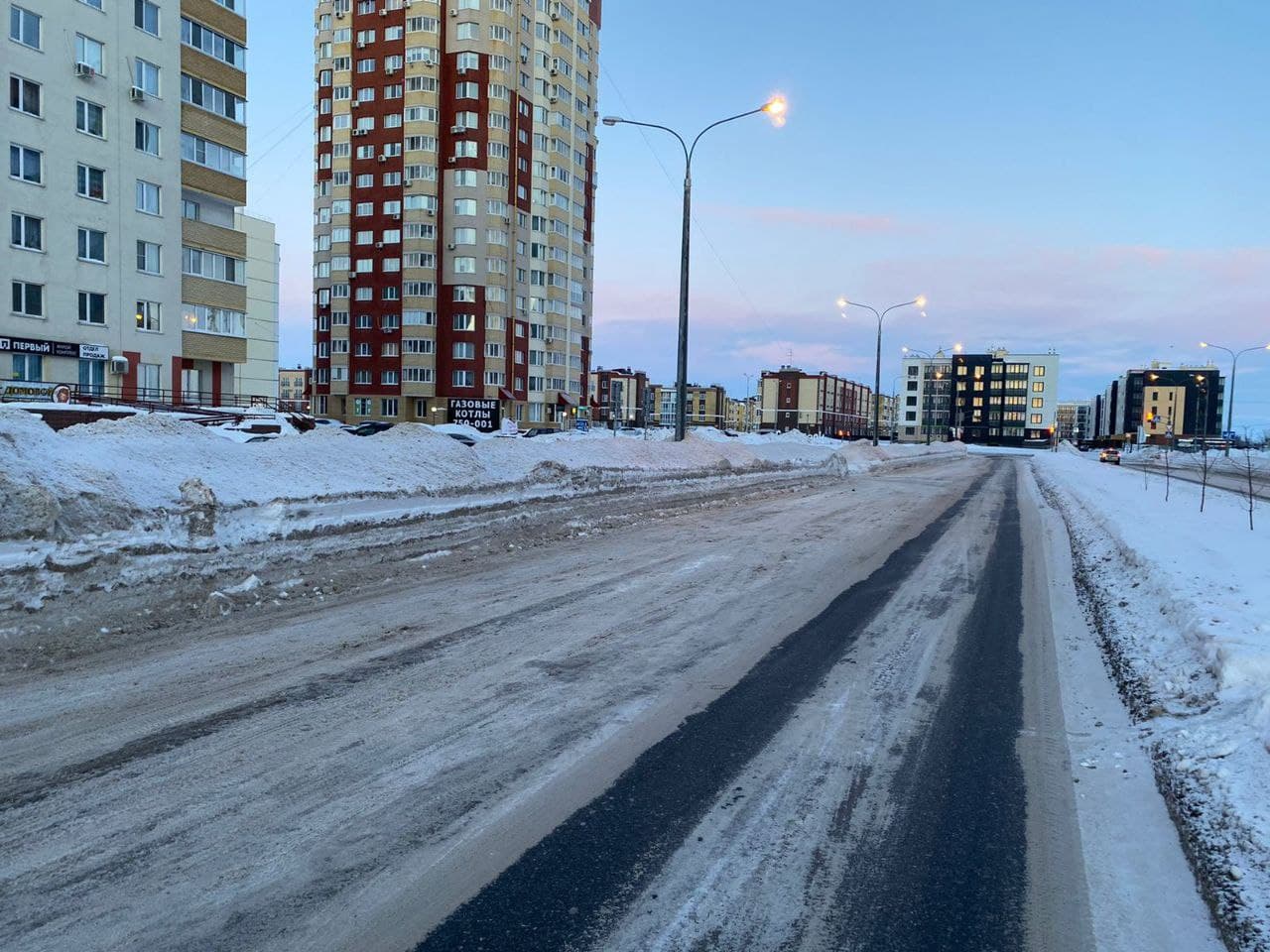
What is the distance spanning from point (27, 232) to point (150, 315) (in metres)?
5.49

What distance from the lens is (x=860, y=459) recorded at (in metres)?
40.2

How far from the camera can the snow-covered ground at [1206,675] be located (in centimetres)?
346

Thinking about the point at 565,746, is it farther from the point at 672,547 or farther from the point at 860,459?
the point at 860,459

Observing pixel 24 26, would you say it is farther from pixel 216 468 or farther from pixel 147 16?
pixel 216 468

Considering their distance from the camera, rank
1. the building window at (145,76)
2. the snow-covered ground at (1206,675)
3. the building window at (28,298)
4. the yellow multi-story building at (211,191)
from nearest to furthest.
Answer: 1. the snow-covered ground at (1206,675)
2. the building window at (28,298)
3. the building window at (145,76)
4. the yellow multi-story building at (211,191)

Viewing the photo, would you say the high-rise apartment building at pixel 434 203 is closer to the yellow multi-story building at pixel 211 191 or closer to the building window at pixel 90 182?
the yellow multi-story building at pixel 211 191

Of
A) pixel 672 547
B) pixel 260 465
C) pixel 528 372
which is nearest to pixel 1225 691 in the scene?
pixel 672 547

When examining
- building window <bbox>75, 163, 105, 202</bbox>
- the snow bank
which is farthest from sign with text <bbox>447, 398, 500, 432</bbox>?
building window <bbox>75, 163, 105, 202</bbox>

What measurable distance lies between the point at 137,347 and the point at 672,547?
111 ft

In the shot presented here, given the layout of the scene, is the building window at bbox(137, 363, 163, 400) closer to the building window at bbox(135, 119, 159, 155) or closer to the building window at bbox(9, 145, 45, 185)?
the building window at bbox(9, 145, 45, 185)

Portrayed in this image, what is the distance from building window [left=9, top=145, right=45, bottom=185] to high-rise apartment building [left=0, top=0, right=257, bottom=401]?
0.15 ft

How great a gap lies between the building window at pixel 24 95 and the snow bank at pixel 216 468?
83.7ft

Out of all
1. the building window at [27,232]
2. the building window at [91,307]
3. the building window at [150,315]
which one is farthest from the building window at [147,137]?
the building window at [91,307]

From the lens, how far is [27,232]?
106 ft
